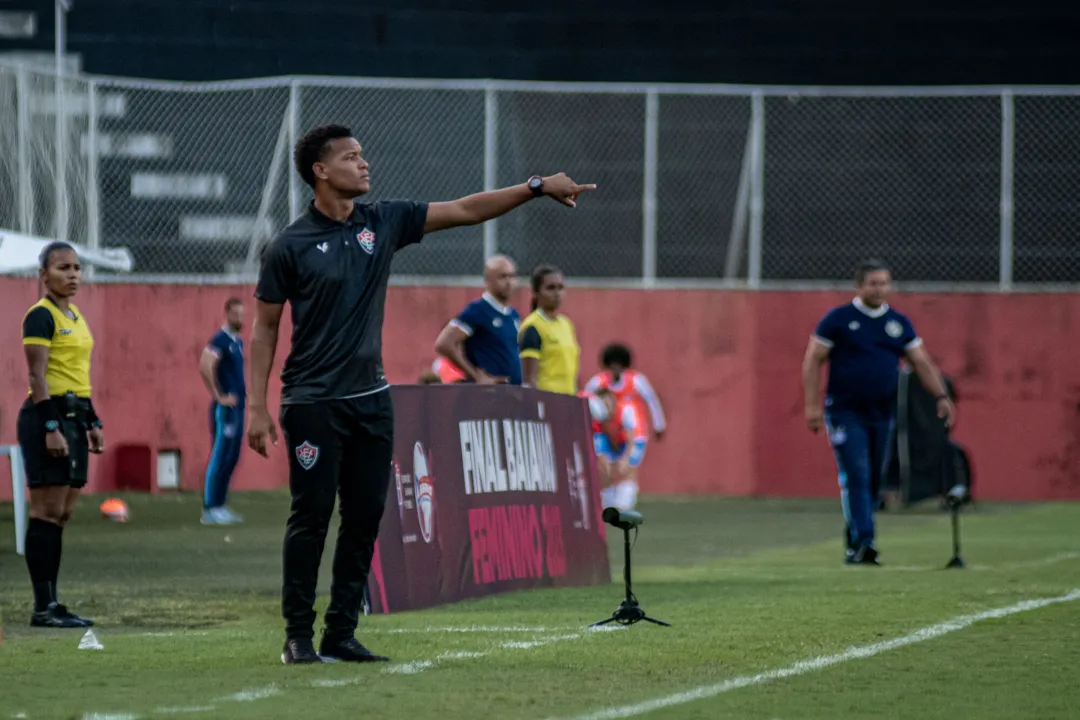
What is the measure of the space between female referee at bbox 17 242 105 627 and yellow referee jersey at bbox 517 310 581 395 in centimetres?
568

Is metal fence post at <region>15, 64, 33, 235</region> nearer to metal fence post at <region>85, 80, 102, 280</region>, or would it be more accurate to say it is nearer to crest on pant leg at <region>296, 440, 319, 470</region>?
metal fence post at <region>85, 80, 102, 280</region>

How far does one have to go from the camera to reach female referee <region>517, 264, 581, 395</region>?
16.0 meters

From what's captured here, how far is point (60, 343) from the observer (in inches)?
432

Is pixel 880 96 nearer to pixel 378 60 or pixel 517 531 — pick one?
pixel 378 60

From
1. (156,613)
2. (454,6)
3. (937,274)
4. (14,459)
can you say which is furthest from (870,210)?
(156,613)

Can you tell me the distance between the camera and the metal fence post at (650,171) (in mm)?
25422

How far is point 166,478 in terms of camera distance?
24047 millimetres

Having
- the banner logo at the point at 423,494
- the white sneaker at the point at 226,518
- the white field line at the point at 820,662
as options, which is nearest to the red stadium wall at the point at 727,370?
the white sneaker at the point at 226,518

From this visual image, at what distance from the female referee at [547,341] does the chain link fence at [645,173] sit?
8.39 meters

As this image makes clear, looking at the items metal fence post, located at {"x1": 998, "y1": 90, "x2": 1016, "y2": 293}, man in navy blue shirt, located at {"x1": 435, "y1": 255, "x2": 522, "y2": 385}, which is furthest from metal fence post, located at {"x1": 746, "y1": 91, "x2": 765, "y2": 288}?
man in navy blue shirt, located at {"x1": 435, "y1": 255, "x2": 522, "y2": 385}

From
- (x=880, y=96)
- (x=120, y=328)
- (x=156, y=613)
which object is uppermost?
(x=880, y=96)

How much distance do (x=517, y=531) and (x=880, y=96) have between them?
45.9 ft

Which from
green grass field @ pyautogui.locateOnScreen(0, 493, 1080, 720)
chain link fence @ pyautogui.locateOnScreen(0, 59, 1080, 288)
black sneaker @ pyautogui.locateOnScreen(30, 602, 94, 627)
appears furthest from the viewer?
chain link fence @ pyautogui.locateOnScreen(0, 59, 1080, 288)

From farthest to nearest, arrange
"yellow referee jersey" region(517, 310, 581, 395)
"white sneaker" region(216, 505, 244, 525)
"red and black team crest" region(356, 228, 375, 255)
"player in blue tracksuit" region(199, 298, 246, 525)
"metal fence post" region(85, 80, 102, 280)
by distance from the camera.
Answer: "metal fence post" region(85, 80, 102, 280), "white sneaker" region(216, 505, 244, 525), "player in blue tracksuit" region(199, 298, 246, 525), "yellow referee jersey" region(517, 310, 581, 395), "red and black team crest" region(356, 228, 375, 255)
